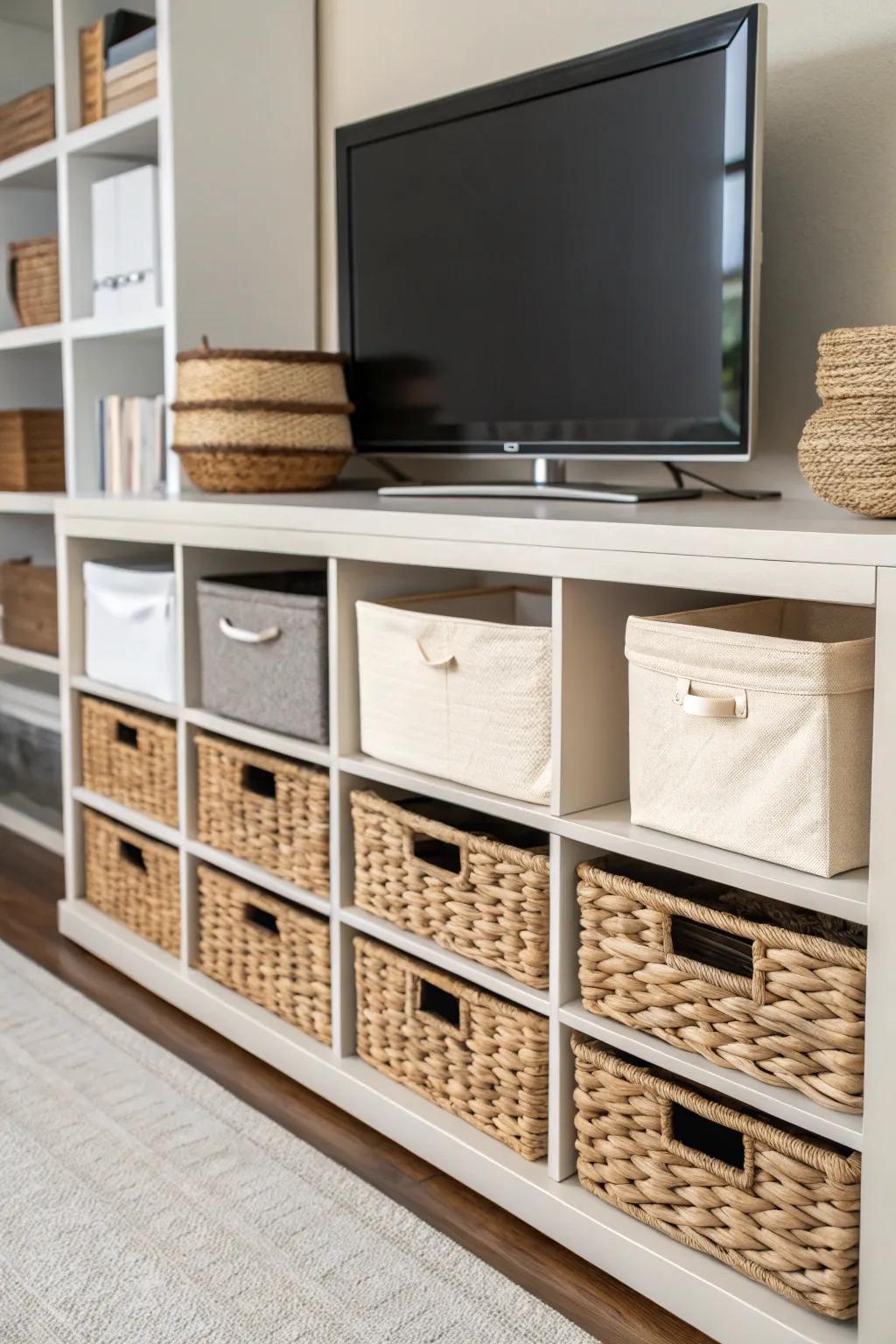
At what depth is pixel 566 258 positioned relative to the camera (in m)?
1.92

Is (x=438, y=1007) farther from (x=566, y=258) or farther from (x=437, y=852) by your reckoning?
(x=566, y=258)

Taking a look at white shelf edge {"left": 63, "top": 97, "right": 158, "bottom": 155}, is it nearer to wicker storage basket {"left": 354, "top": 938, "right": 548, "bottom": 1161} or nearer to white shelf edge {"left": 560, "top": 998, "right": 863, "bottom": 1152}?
wicker storage basket {"left": 354, "top": 938, "right": 548, "bottom": 1161}

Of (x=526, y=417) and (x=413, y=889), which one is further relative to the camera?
(x=526, y=417)

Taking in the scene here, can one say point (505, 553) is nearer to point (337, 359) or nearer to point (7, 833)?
point (337, 359)

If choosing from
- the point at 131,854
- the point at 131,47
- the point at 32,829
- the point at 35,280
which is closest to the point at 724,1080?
the point at 131,854

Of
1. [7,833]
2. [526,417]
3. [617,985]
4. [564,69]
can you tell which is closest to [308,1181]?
[617,985]

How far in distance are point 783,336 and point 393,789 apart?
0.86 metres

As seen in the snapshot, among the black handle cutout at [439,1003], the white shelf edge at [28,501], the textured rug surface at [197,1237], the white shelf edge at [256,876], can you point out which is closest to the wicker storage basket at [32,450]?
the white shelf edge at [28,501]

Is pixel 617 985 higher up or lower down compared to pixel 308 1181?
higher up

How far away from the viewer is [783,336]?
188 centimetres

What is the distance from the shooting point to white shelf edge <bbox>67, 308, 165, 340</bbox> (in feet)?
8.38

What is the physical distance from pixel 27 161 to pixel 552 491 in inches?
67.9

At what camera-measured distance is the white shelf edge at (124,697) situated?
89.9 inches

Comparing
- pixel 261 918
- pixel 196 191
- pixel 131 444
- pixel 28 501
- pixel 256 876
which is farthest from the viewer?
pixel 28 501
